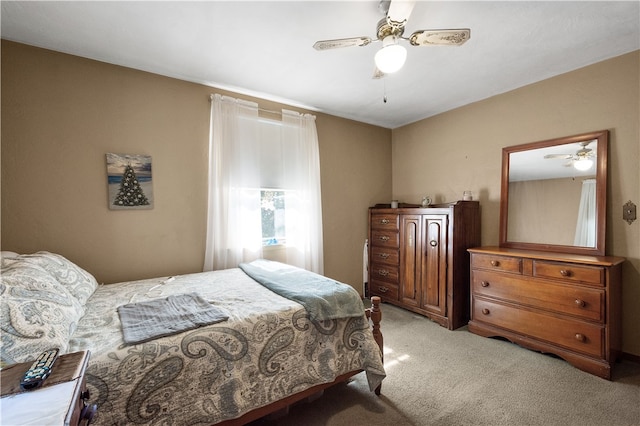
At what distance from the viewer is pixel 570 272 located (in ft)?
7.36

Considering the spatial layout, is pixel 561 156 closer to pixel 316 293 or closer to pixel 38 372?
pixel 316 293

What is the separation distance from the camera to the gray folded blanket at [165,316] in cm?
137

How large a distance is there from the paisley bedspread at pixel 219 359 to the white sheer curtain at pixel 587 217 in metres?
2.31

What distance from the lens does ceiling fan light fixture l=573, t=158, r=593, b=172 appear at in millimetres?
2543

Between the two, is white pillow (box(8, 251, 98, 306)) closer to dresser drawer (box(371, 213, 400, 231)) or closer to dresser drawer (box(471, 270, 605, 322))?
dresser drawer (box(371, 213, 400, 231))

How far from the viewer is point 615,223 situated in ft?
7.90

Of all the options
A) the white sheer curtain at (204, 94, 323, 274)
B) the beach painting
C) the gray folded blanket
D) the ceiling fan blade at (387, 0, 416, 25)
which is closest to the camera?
the gray folded blanket

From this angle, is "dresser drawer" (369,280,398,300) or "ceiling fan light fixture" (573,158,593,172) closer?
"ceiling fan light fixture" (573,158,593,172)

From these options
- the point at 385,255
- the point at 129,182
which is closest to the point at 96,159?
the point at 129,182

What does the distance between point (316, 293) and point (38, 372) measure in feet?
4.36

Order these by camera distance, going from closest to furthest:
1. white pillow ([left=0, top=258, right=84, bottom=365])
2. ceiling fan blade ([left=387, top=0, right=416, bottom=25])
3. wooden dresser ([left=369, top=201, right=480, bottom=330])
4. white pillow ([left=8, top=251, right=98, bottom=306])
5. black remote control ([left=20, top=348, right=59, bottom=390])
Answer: black remote control ([left=20, top=348, right=59, bottom=390])
white pillow ([left=0, top=258, right=84, bottom=365])
ceiling fan blade ([left=387, top=0, right=416, bottom=25])
white pillow ([left=8, top=251, right=98, bottom=306])
wooden dresser ([left=369, top=201, right=480, bottom=330])

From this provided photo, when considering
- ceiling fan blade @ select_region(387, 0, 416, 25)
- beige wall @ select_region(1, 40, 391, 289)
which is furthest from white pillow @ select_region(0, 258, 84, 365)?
ceiling fan blade @ select_region(387, 0, 416, 25)

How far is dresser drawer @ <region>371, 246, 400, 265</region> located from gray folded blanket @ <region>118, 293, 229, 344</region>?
8.45 feet

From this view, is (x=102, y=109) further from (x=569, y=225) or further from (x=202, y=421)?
(x=569, y=225)
